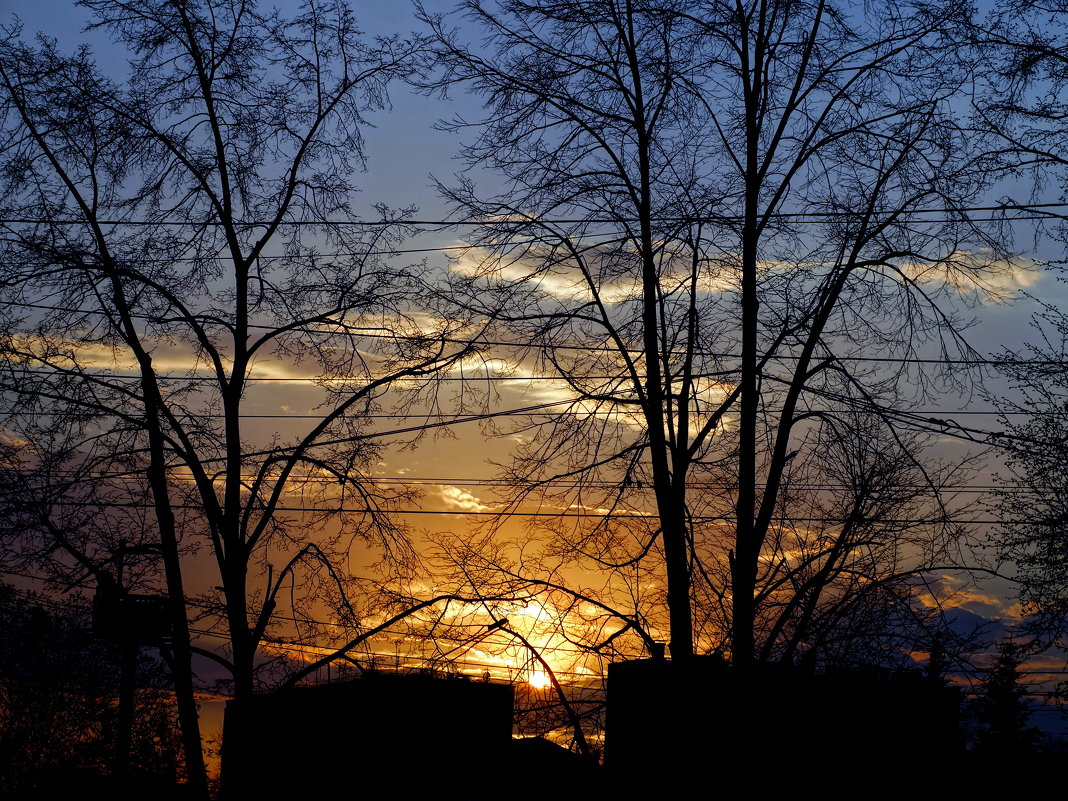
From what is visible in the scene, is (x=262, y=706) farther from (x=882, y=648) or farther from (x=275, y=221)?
(x=882, y=648)

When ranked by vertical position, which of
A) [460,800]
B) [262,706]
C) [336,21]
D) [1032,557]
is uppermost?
[336,21]

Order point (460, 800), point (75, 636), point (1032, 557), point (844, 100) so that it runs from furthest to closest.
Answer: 1. point (75, 636)
2. point (1032, 557)
3. point (844, 100)
4. point (460, 800)

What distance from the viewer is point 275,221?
1456cm

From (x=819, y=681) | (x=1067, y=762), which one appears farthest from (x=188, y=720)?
(x=1067, y=762)

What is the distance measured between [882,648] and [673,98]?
9348mm

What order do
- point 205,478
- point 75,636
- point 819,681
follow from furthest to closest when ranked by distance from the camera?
1. point 75,636
2. point 205,478
3. point 819,681

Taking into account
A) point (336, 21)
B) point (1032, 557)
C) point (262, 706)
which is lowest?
point (262, 706)

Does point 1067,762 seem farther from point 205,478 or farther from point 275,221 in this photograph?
point 275,221

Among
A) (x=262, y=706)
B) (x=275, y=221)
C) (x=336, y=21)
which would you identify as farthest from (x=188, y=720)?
(x=336, y=21)

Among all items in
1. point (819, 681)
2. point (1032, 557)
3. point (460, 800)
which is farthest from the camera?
point (1032, 557)

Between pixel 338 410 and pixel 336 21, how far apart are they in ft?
19.4

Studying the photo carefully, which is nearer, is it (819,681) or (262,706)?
(819,681)

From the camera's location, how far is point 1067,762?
36.6 feet

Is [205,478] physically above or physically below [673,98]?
below
